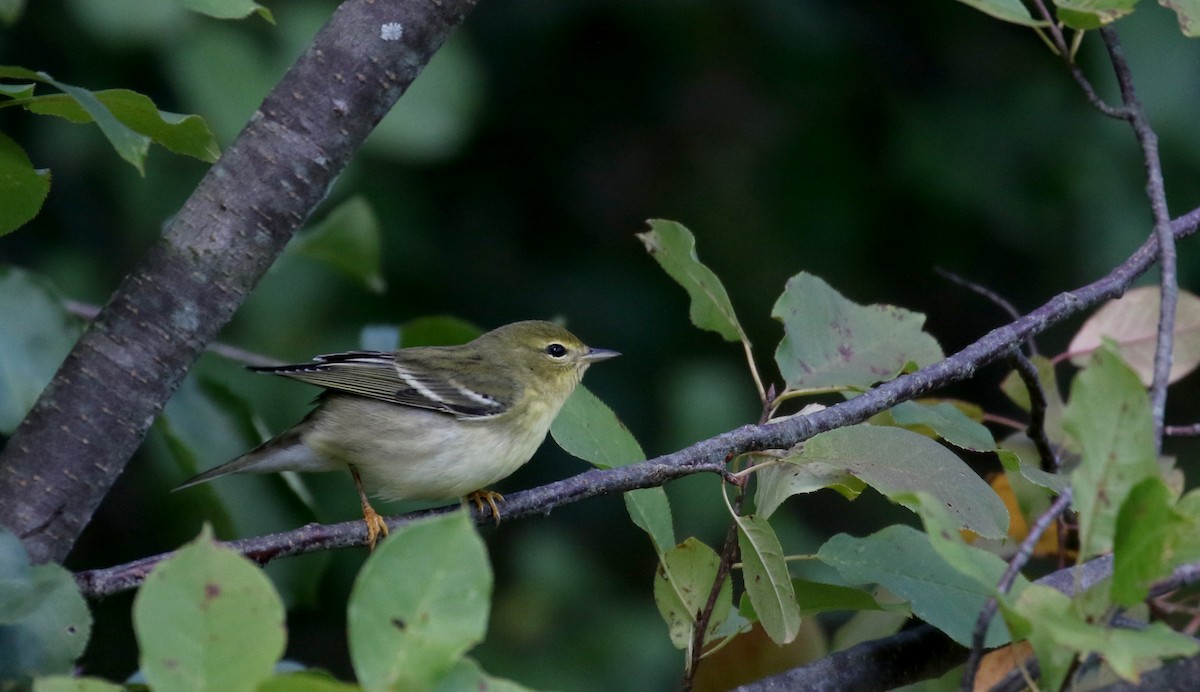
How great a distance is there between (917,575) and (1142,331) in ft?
3.48

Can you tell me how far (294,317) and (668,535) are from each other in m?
2.64

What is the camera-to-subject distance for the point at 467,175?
5.32 m

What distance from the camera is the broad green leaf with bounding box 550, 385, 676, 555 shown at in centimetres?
194

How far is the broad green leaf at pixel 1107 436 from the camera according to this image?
1.12m

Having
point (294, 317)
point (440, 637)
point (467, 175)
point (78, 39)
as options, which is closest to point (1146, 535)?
point (440, 637)

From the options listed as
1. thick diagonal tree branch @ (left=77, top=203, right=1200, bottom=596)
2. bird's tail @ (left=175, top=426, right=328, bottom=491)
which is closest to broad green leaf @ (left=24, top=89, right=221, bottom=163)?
thick diagonal tree branch @ (left=77, top=203, right=1200, bottom=596)

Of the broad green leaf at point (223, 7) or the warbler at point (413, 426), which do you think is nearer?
the broad green leaf at point (223, 7)

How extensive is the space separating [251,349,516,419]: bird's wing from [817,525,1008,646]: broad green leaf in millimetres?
1530

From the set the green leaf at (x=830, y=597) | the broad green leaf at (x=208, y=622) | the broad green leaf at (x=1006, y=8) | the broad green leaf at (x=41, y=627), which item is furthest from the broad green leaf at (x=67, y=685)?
the broad green leaf at (x=1006, y=8)

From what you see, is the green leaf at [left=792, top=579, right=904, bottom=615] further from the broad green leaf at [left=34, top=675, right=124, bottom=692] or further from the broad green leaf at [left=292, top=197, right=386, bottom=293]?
the broad green leaf at [left=292, top=197, right=386, bottom=293]

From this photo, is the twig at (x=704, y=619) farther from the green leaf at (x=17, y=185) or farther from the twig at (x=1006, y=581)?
the green leaf at (x=17, y=185)

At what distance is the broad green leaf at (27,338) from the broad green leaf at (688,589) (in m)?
1.24

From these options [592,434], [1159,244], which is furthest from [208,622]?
[1159,244]

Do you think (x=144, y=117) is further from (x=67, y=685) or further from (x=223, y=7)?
(x=67, y=685)
